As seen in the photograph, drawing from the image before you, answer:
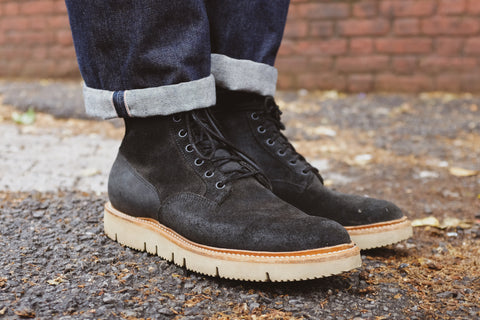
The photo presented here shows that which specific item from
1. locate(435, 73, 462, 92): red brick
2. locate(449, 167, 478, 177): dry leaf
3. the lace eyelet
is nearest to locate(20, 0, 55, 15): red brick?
locate(435, 73, 462, 92): red brick

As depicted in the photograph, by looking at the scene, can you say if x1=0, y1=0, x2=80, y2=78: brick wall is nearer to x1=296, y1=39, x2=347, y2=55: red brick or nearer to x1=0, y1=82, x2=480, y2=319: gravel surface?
x1=0, y1=82, x2=480, y2=319: gravel surface

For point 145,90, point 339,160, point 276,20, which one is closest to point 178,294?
point 145,90

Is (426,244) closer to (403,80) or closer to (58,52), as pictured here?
(403,80)

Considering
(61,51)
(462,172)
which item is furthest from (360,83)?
(61,51)

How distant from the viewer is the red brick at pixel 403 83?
12.4ft

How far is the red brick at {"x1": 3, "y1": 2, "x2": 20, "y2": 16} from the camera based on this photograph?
445 centimetres

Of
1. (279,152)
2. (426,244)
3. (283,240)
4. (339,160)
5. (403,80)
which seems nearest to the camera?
(283,240)

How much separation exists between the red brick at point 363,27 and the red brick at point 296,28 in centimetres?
27

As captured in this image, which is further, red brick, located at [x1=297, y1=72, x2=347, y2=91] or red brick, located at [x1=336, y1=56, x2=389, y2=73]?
red brick, located at [x1=297, y1=72, x2=347, y2=91]

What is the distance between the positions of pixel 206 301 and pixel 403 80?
3.29 metres

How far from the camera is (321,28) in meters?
3.86

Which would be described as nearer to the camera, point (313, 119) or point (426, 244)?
point (426, 244)

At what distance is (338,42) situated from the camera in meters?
3.86

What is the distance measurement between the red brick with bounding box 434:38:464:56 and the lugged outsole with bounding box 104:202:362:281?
3210 mm
